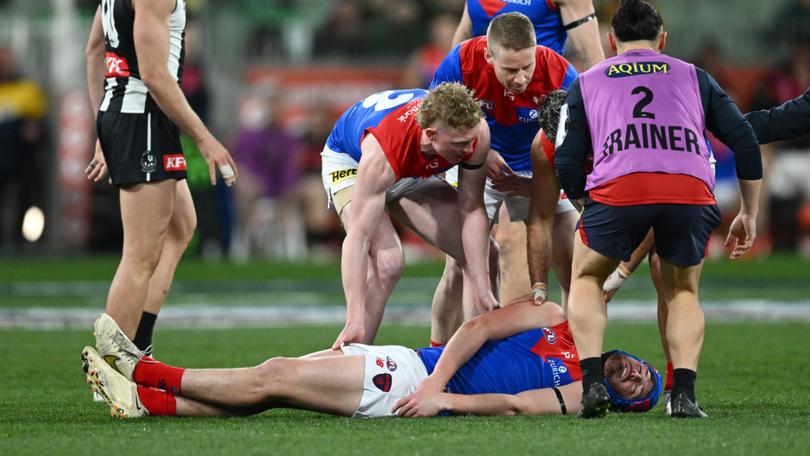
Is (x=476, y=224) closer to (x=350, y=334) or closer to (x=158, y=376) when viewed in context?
(x=350, y=334)

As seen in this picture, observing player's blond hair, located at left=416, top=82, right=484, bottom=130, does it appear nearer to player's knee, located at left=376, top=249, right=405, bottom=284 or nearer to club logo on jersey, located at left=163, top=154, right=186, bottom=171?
player's knee, located at left=376, top=249, right=405, bottom=284

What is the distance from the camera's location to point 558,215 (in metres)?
7.53

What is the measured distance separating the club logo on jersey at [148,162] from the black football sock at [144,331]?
2.62 ft

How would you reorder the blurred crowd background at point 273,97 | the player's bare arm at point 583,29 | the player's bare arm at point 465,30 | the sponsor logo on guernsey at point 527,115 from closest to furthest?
the sponsor logo on guernsey at point 527,115, the player's bare arm at point 583,29, the player's bare arm at point 465,30, the blurred crowd background at point 273,97

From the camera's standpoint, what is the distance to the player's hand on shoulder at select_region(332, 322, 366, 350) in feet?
20.3

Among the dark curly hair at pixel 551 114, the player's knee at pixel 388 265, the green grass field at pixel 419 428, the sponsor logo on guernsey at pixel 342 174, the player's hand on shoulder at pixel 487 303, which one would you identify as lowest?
A: the green grass field at pixel 419 428

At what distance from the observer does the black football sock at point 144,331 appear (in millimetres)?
6961

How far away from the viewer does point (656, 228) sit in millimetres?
5879

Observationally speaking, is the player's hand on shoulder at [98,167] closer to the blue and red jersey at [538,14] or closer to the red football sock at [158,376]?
the red football sock at [158,376]

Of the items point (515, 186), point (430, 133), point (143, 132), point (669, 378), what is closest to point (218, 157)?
point (143, 132)

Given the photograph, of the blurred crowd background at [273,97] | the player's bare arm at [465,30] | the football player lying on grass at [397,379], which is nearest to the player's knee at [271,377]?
the football player lying on grass at [397,379]

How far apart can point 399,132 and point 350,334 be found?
3.56 ft

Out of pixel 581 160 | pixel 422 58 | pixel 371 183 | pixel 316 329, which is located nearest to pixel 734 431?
pixel 581 160

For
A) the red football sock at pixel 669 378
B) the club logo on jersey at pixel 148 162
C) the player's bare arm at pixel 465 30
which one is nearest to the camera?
the club logo on jersey at pixel 148 162
